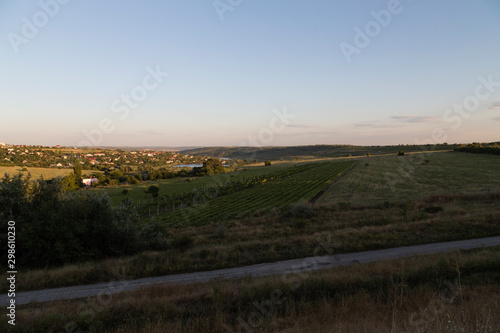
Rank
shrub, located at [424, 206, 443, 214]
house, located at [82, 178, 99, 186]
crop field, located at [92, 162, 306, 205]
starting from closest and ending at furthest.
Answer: shrub, located at [424, 206, 443, 214], crop field, located at [92, 162, 306, 205], house, located at [82, 178, 99, 186]

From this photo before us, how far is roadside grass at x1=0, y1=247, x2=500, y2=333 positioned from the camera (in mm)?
5902

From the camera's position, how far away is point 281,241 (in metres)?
17.7

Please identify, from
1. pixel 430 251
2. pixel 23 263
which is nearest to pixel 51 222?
pixel 23 263

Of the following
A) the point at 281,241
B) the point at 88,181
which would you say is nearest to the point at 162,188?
the point at 88,181

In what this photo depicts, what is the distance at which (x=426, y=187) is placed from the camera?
144 feet

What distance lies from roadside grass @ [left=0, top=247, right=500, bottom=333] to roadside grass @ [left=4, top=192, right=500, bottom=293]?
3467mm

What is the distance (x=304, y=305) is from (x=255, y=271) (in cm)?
599

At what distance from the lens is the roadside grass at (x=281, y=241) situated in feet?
43.1

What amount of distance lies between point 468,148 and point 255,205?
111 meters
